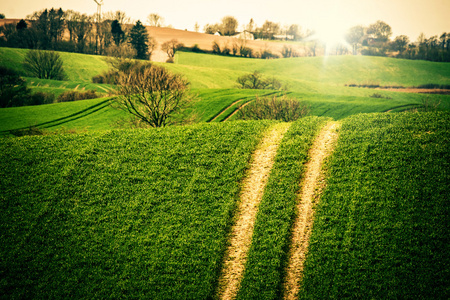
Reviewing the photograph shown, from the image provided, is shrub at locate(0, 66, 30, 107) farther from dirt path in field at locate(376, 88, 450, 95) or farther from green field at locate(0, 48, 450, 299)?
dirt path in field at locate(376, 88, 450, 95)

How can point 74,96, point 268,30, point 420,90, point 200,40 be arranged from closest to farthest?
1. point 74,96
2. point 420,90
3. point 200,40
4. point 268,30

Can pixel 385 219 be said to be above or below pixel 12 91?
below

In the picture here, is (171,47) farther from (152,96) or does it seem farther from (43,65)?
(152,96)

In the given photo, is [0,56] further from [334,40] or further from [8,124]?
[334,40]

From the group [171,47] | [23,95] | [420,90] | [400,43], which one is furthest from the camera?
[400,43]

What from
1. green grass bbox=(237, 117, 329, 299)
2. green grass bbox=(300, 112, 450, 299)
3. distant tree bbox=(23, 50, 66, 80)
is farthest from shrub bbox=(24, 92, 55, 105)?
green grass bbox=(300, 112, 450, 299)

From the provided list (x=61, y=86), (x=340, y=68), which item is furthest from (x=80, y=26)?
(x=340, y=68)

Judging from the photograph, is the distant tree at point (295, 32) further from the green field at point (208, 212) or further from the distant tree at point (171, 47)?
the green field at point (208, 212)

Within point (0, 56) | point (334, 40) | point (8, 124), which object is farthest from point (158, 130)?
point (334, 40)
